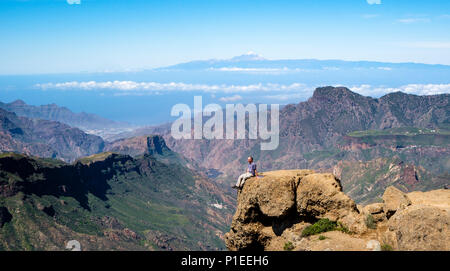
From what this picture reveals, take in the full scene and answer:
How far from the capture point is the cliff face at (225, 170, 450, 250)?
22.1 meters

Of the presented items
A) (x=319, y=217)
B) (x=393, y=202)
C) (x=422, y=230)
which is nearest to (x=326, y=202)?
(x=319, y=217)

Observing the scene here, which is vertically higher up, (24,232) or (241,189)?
(241,189)

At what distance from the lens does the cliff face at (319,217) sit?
22.1 meters

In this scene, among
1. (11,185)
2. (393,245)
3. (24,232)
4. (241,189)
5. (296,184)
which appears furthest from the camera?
(11,185)

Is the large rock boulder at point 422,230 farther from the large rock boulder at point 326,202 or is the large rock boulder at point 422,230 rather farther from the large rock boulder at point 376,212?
the large rock boulder at point 376,212

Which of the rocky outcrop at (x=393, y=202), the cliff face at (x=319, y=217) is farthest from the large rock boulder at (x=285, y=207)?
the rocky outcrop at (x=393, y=202)

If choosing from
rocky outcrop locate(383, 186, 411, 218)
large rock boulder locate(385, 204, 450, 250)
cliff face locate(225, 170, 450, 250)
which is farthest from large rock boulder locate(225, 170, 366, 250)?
rocky outcrop locate(383, 186, 411, 218)
